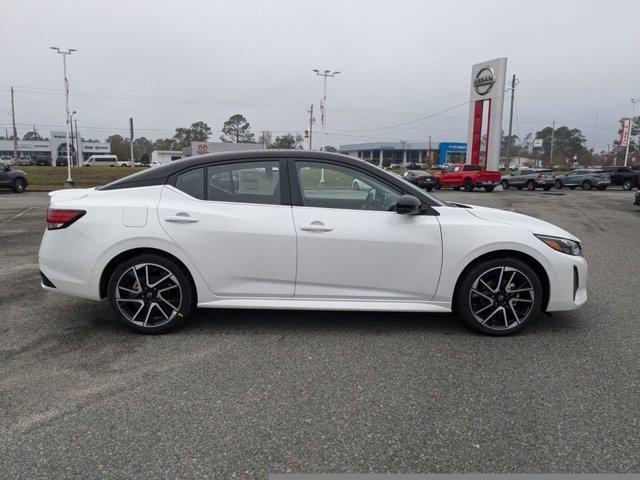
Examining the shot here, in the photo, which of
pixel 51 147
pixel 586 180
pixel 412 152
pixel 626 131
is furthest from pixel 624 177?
pixel 51 147

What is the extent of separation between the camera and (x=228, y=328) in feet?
14.6

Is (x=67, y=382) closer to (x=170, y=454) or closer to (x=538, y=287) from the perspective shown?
(x=170, y=454)

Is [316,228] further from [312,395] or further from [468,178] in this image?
[468,178]

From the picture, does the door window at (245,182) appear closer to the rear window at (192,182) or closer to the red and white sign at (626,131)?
the rear window at (192,182)

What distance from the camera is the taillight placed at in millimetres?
4199

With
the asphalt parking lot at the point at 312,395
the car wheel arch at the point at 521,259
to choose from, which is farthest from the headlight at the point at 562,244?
the asphalt parking lot at the point at 312,395

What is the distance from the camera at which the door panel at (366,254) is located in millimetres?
4129

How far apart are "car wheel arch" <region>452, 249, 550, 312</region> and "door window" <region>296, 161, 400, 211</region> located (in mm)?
833

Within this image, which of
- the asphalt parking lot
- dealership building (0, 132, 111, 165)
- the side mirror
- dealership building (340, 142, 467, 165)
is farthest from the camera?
dealership building (340, 142, 467, 165)

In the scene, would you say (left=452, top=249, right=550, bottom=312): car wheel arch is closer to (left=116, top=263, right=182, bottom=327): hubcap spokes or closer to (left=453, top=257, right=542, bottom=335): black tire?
(left=453, top=257, right=542, bottom=335): black tire

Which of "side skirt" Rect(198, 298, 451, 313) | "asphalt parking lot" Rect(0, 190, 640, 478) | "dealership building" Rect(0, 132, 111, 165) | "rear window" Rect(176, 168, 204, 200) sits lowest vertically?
"asphalt parking lot" Rect(0, 190, 640, 478)

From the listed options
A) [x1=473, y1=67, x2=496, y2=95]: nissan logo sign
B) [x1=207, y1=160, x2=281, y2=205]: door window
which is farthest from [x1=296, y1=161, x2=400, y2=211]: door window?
[x1=473, y1=67, x2=496, y2=95]: nissan logo sign

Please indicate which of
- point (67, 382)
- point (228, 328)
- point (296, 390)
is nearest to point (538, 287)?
point (296, 390)

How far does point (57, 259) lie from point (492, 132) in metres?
33.8
